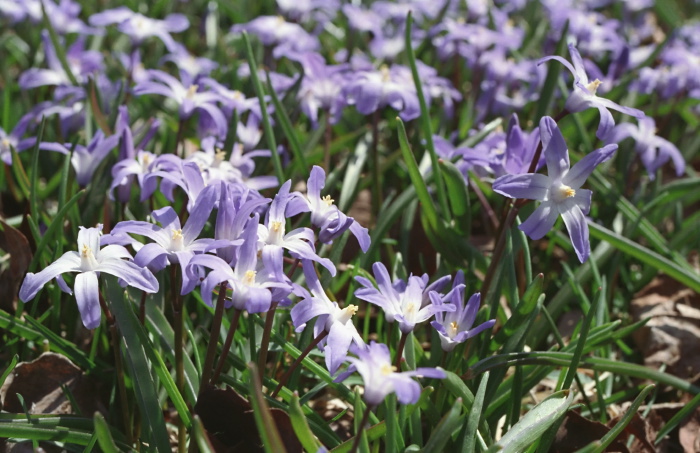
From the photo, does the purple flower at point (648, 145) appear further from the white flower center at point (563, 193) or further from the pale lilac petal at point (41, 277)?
the pale lilac petal at point (41, 277)

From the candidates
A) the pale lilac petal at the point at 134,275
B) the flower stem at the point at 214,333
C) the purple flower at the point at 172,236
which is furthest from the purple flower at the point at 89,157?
the flower stem at the point at 214,333

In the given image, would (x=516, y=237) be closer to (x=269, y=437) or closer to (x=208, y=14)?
(x=269, y=437)

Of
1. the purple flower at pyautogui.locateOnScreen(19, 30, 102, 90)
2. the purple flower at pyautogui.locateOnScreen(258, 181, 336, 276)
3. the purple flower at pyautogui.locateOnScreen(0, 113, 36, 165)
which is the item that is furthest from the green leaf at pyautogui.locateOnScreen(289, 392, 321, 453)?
the purple flower at pyautogui.locateOnScreen(19, 30, 102, 90)

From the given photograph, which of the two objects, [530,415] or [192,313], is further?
[192,313]

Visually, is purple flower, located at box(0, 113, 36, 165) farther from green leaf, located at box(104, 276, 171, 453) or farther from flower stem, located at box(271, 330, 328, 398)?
flower stem, located at box(271, 330, 328, 398)

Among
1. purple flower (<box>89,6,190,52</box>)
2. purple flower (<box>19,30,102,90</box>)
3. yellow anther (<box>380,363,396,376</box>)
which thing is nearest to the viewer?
yellow anther (<box>380,363,396,376</box>)

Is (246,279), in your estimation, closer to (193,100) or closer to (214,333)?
(214,333)

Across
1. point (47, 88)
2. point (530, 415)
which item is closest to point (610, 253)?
point (530, 415)
